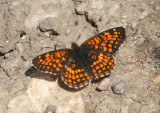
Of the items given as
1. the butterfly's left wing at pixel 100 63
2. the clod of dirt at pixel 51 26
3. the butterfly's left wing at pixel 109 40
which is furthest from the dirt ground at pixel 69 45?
the butterfly's left wing at pixel 109 40

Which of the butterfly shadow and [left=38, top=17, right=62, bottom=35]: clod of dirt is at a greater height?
[left=38, top=17, right=62, bottom=35]: clod of dirt

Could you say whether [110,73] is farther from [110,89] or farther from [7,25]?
[7,25]

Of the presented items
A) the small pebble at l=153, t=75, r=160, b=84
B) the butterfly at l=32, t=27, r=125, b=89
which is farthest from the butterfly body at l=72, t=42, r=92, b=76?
A: the small pebble at l=153, t=75, r=160, b=84

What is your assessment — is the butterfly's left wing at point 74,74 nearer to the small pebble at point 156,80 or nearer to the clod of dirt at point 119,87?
the clod of dirt at point 119,87

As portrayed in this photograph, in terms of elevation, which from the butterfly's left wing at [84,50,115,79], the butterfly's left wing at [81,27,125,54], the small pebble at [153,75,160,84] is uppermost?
the butterfly's left wing at [81,27,125,54]

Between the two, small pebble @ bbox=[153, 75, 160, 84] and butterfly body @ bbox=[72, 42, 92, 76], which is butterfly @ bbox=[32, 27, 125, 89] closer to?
butterfly body @ bbox=[72, 42, 92, 76]

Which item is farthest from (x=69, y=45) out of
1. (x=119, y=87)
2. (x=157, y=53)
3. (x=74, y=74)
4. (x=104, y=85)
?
(x=157, y=53)

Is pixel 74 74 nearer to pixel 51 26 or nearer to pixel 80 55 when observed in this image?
pixel 80 55
